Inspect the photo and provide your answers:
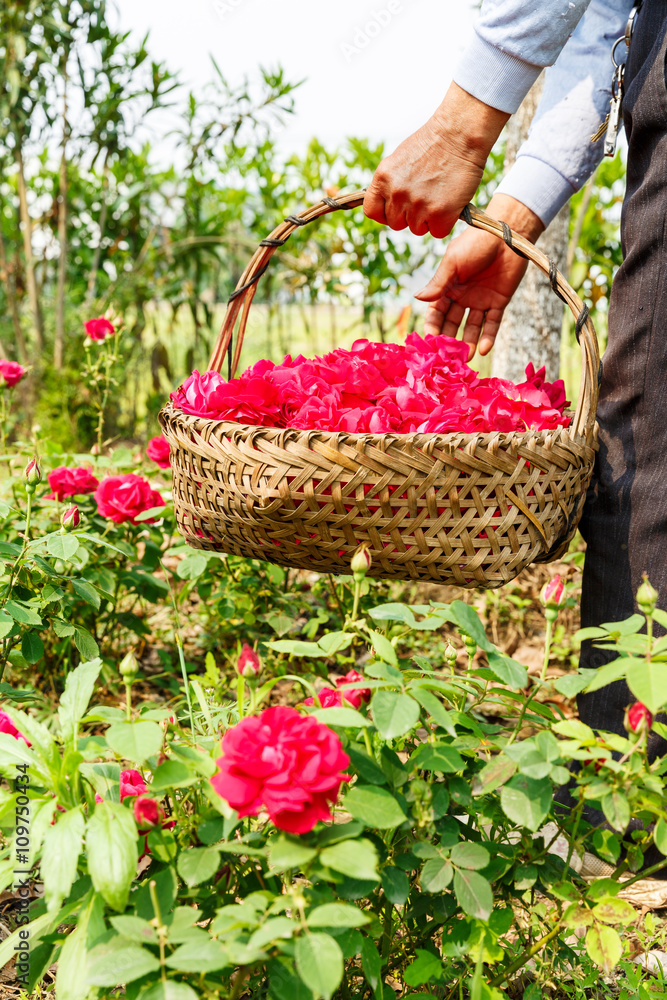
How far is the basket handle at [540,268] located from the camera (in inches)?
41.3

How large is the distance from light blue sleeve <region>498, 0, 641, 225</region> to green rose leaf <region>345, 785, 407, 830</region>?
3.68 feet

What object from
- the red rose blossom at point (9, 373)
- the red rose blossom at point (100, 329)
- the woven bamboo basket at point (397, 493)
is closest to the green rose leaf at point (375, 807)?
the woven bamboo basket at point (397, 493)

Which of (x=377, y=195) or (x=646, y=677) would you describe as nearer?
(x=646, y=677)

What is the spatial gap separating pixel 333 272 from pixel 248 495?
3358 mm

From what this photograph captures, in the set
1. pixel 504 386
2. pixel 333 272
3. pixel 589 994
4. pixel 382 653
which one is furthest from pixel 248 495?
pixel 333 272

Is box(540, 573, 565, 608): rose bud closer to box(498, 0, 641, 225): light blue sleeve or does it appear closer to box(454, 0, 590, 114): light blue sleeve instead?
box(454, 0, 590, 114): light blue sleeve

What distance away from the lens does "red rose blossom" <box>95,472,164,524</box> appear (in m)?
1.51

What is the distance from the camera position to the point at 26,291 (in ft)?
15.3

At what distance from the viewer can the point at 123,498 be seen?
4.98ft

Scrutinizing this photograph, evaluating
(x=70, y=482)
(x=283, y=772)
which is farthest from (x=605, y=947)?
(x=70, y=482)

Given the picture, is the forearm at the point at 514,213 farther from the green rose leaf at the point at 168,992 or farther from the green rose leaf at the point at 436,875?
the green rose leaf at the point at 168,992

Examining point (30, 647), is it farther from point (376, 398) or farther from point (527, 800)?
point (527, 800)

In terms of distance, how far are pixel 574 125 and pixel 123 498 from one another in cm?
114

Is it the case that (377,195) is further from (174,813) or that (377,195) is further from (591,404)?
(174,813)
